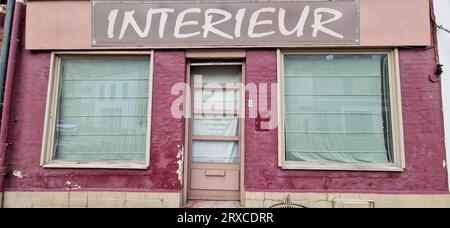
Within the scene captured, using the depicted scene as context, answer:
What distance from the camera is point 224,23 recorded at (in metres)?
5.21

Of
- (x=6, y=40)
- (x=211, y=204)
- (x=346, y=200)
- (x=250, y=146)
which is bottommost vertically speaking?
(x=211, y=204)

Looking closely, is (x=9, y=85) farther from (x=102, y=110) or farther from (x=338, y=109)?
(x=338, y=109)

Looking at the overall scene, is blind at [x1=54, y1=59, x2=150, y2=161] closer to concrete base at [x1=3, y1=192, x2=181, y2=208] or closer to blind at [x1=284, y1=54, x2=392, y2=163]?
concrete base at [x1=3, y1=192, x2=181, y2=208]

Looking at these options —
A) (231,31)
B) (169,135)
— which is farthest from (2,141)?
(231,31)

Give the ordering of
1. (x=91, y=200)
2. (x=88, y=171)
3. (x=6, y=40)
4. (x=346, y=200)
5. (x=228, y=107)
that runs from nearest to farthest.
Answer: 1. (x=346, y=200)
2. (x=91, y=200)
3. (x=88, y=171)
4. (x=6, y=40)
5. (x=228, y=107)

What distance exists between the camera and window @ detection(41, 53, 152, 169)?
5.37m

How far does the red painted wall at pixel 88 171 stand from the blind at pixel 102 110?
0.88ft

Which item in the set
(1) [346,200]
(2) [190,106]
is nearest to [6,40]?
(2) [190,106]

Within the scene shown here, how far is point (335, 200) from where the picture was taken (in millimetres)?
4945

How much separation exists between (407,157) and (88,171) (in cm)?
512

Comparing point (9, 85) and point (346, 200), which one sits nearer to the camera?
point (346, 200)

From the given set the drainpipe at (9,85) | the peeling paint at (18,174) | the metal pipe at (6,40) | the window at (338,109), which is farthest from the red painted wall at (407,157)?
the metal pipe at (6,40)

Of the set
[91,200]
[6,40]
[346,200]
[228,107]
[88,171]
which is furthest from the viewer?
[228,107]
